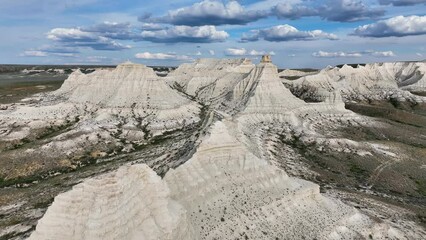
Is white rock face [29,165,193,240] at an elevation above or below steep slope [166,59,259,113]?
above

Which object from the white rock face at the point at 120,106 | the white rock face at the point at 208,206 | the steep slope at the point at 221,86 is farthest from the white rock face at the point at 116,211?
the steep slope at the point at 221,86

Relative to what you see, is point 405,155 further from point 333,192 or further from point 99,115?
point 99,115

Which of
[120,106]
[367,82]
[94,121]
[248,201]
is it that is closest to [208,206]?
[248,201]

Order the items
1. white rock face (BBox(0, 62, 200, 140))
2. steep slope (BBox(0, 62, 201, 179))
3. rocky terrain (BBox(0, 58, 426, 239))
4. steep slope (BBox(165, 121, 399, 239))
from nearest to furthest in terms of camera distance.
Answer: rocky terrain (BBox(0, 58, 426, 239)) → steep slope (BBox(165, 121, 399, 239)) → steep slope (BBox(0, 62, 201, 179)) → white rock face (BBox(0, 62, 200, 140))

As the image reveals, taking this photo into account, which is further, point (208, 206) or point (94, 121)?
point (94, 121)

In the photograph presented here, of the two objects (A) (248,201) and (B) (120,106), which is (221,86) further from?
(A) (248,201)

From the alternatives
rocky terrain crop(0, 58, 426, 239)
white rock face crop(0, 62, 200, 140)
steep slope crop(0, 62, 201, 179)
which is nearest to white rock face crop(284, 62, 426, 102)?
rocky terrain crop(0, 58, 426, 239)

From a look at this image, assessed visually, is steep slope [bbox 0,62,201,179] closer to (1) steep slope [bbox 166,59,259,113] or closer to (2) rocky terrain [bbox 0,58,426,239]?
(2) rocky terrain [bbox 0,58,426,239]
